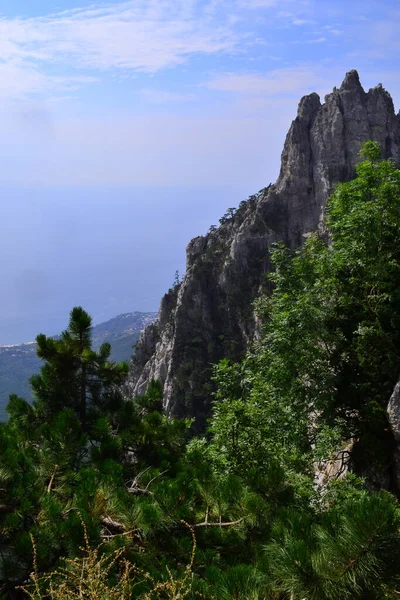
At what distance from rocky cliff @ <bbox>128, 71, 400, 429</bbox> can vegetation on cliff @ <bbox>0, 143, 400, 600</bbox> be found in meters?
64.3

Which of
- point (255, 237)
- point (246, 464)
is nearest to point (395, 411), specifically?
point (246, 464)

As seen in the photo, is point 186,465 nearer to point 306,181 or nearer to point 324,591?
point 324,591

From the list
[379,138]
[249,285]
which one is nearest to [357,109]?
[379,138]

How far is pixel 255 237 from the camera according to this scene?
81.6 meters

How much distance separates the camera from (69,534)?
4289mm

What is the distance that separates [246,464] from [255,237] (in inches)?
2912

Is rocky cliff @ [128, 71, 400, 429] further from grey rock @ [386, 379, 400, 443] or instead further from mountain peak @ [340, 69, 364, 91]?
grey rock @ [386, 379, 400, 443]

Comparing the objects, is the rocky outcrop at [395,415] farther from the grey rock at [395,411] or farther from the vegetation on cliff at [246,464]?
the vegetation on cliff at [246,464]

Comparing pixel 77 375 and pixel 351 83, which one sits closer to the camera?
pixel 77 375

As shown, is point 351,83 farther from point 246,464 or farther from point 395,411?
point 246,464

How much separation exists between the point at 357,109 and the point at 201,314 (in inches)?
1840

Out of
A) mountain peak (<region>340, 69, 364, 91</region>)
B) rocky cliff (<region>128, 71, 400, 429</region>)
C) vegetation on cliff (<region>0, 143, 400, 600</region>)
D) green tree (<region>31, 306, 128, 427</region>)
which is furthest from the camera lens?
mountain peak (<region>340, 69, 364, 91</region>)

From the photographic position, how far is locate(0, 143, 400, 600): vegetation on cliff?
3385 mm

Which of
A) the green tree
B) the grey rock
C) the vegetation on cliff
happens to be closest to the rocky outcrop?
the grey rock
